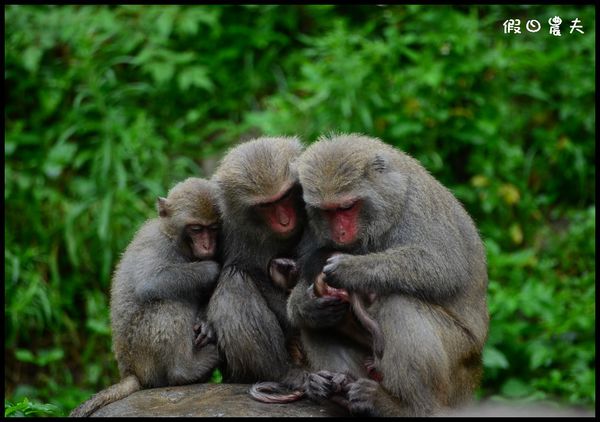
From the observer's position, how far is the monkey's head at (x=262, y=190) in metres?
6.84

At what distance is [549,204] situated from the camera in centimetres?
1332

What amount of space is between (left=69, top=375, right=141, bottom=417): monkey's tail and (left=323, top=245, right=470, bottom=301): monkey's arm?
195 cm

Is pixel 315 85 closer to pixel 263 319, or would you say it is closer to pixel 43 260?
pixel 43 260

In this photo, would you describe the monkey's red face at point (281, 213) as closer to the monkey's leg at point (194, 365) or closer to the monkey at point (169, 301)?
the monkey at point (169, 301)

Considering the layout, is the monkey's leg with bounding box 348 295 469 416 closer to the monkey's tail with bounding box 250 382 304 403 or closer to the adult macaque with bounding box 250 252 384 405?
the adult macaque with bounding box 250 252 384 405

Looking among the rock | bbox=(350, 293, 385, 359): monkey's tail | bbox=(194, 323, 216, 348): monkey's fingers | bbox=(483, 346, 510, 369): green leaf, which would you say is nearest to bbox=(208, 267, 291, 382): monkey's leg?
bbox=(194, 323, 216, 348): monkey's fingers

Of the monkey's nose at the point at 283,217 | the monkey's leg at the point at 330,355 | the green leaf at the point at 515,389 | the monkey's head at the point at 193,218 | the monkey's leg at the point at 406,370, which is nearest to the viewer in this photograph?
the monkey's leg at the point at 406,370

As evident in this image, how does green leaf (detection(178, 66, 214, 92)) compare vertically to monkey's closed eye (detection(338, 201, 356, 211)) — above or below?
above

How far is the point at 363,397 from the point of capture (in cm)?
635

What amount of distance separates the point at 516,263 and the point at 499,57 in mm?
2882

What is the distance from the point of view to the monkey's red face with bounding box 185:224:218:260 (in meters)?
7.46

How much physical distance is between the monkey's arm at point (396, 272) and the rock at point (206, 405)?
92cm

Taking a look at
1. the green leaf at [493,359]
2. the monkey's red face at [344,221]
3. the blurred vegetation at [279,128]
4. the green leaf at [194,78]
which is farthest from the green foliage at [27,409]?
the green leaf at [194,78]

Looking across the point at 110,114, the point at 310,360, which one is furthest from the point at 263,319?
the point at 110,114
